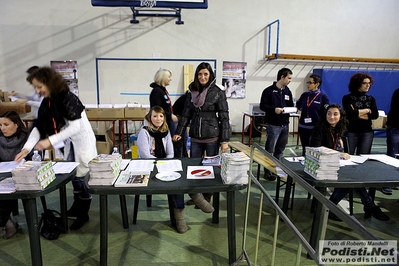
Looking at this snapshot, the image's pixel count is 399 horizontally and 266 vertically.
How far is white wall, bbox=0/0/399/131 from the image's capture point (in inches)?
223

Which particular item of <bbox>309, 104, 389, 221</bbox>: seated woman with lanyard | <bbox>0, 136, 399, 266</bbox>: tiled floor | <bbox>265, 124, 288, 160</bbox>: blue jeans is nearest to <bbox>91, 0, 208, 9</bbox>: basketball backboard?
<bbox>265, 124, 288, 160</bbox>: blue jeans

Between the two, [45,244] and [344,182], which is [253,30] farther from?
[45,244]

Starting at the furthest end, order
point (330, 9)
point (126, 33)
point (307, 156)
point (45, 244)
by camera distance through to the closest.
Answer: point (330, 9) < point (126, 33) < point (45, 244) < point (307, 156)

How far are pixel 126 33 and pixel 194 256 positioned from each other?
16.8ft

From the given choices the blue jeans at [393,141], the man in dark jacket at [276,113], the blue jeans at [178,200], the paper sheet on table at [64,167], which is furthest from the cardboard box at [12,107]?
the blue jeans at [393,141]

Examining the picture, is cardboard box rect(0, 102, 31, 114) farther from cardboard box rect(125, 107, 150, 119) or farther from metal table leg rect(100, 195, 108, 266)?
metal table leg rect(100, 195, 108, 266)

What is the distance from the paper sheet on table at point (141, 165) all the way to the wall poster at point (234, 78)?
4.48 meters

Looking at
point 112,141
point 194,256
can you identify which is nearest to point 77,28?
point 112,141

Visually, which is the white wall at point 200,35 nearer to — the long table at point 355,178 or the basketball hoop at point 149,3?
the basketball hoop at point 149,3

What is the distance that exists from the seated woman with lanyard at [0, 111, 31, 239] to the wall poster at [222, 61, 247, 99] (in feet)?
15.0

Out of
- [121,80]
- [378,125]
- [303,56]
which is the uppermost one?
[303,56]

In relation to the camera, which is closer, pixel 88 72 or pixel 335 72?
pixel 88 72

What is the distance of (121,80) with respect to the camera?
5.97 meters

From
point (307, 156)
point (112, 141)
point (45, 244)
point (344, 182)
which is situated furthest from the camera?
point (112, 141)
